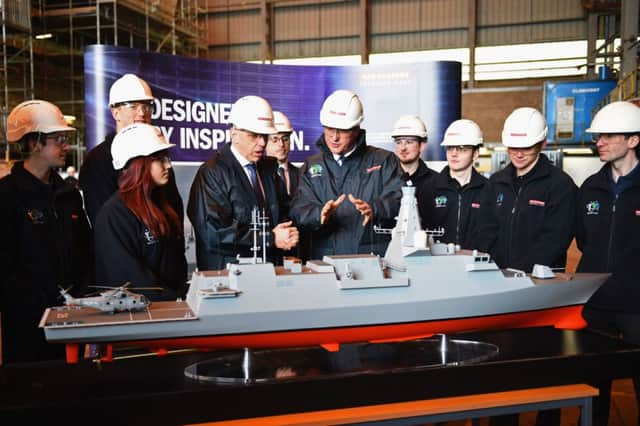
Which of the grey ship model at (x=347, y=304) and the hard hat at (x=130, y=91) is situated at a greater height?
the hard hat at (x=130, y=91)

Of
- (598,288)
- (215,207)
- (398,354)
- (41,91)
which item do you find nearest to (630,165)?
(598,288)

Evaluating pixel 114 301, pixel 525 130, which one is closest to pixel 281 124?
pixel 525 130

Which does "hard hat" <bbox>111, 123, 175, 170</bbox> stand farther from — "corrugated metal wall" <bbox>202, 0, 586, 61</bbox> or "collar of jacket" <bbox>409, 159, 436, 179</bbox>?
"corrugated metal wall" <bbox>202, 0, 586, 61</bbox>

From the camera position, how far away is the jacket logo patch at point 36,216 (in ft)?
12.4

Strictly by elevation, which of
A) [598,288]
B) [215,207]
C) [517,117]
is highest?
[517,117]

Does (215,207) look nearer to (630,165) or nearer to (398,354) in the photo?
(398,354)

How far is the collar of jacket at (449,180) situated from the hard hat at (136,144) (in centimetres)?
290

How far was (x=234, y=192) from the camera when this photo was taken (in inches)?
175

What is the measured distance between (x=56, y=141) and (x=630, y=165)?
3.99 metres

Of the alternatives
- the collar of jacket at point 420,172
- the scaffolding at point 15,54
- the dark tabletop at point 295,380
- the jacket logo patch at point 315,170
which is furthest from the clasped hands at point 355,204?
the scaffolding at point 15,54

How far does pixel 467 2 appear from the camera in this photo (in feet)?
75.3

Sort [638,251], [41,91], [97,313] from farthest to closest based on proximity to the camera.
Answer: [41,91] < [638,251] < [97,313]

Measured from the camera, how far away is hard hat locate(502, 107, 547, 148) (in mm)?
4523

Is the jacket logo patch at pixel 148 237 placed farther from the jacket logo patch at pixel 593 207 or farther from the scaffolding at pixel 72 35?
the scaffolding at pixel 72 35
